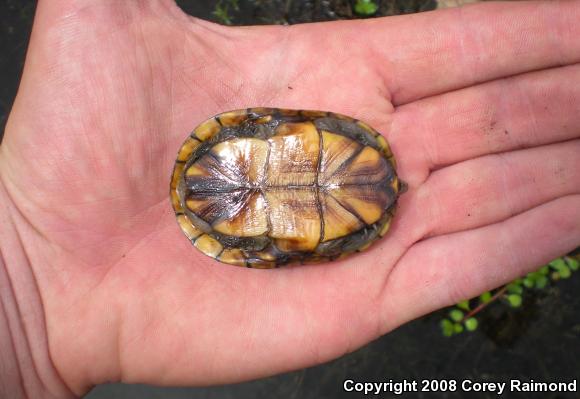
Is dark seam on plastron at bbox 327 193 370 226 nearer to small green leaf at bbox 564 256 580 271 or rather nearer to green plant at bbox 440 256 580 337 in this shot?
green plant at bbox 440 256 580 337

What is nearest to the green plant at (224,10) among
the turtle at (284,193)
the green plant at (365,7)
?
the green plant at (365,7)

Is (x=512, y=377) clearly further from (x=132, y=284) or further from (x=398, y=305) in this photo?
(x=132, y=284)

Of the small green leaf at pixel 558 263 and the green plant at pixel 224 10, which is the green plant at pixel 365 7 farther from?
the small green leaf at pixel 558 263

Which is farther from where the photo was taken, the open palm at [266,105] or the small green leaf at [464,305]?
the small green leaf at [464,305]

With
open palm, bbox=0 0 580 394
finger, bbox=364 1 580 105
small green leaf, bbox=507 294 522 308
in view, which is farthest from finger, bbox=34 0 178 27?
small green leaf, bbox=507 294 522 308

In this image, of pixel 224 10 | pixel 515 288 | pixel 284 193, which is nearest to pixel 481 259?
pixel 515 288

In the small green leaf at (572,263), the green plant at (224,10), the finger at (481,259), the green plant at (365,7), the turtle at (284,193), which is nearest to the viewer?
the turtle at (284,193)
